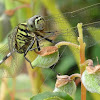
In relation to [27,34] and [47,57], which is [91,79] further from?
[27,34]

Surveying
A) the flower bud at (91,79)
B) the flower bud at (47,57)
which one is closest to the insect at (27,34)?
the flower bud at (47,57)

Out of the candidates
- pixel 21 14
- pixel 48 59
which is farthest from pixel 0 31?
pixel 48 59

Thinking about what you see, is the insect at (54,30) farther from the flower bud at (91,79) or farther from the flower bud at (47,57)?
the flower bud at (91,79)

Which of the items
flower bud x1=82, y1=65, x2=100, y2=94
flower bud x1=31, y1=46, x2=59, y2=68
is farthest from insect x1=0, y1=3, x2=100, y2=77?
flower bud x1=82, y1=65, x2=100, y2=94

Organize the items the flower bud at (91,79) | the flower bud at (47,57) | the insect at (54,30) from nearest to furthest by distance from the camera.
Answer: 1. the flower bud at (91,79)
2. the flower bud at (47,57)
3. the insect at (54,30)

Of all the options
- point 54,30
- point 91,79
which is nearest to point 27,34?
point 54,30

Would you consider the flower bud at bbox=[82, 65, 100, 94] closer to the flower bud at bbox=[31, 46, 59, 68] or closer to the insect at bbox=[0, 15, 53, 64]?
the flower bud at bbox=[31, 46, 59, 68]

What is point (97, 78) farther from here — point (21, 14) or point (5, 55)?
point (21, 14)

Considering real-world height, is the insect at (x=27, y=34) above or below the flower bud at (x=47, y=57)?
above

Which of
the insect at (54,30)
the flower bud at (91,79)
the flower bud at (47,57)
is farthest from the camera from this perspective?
the insect at (54,30)
